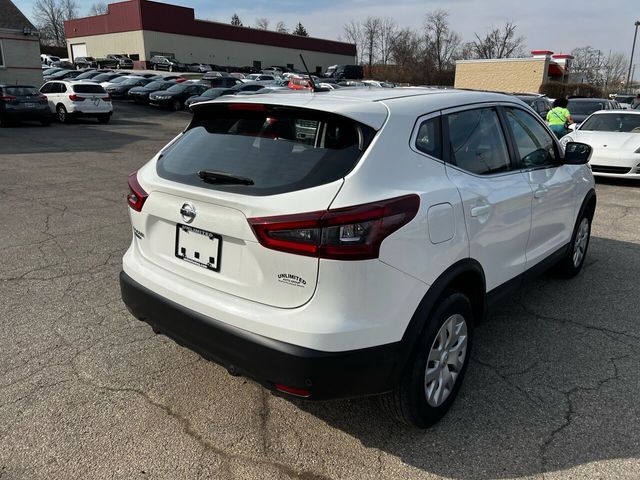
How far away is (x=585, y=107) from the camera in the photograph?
55.5 ft

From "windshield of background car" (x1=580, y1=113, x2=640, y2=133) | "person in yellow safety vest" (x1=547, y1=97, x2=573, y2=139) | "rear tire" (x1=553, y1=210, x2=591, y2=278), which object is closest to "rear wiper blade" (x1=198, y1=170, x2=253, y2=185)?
"rear tire" (x1=553, y1=210, x2=591, y2=278)

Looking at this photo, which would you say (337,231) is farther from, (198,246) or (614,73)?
(614,73)

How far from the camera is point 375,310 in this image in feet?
7.71

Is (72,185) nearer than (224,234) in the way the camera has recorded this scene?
No

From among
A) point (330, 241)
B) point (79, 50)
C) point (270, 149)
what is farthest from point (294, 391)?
point (79, 50)

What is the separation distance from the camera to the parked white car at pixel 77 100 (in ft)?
68.4

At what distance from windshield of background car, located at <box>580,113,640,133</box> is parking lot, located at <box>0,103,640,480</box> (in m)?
8.05

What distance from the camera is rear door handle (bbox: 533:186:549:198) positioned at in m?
3.67

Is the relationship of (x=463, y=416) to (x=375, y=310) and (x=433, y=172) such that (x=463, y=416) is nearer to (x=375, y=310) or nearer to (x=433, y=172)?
(x=375, y=310)

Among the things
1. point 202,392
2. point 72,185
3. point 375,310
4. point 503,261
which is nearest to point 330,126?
point 375,310

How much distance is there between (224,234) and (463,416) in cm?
169

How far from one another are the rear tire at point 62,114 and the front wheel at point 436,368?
→ 22.0 metres

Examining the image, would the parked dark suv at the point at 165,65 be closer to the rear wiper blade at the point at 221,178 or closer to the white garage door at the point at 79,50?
the white garage door at the point at 79,50

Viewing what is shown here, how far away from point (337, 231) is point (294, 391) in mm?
760
